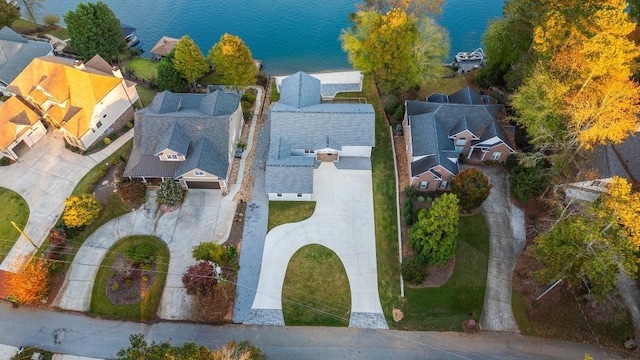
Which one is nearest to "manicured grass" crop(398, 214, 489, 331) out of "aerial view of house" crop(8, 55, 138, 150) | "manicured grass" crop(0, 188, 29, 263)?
"manicured grass" crop(0, 188, 29, 263)

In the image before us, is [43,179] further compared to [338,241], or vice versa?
[43,179]

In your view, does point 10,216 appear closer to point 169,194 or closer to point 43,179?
point 43,179

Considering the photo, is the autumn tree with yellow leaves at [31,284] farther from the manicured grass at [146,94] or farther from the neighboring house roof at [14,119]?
the manicured grass at [146,94]

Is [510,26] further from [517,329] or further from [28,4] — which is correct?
[28,4]

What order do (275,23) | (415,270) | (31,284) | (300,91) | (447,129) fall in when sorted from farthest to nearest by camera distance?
(275,23) < (300,91) < (447,129) < (415,270) < (31,284)

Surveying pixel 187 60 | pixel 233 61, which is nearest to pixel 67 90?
pixel 187 60

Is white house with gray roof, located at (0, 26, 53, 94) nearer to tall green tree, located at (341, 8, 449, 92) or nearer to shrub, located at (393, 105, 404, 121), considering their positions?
tall green tree, located at (341, 8, 449, 92)

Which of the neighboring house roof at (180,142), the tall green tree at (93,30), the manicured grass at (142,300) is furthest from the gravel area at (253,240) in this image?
the tall green tree at (93,30)
